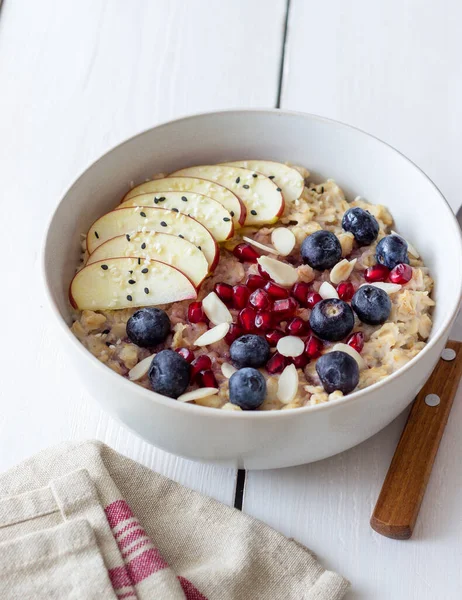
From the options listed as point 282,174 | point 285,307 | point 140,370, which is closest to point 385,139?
point 282,174

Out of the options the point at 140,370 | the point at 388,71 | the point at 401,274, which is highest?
the point at 388,71

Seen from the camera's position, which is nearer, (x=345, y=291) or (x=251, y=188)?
(x=345, y=291)

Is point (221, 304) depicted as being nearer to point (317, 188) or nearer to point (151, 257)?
point (151, 257)

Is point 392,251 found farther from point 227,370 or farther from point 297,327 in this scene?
point 227,370

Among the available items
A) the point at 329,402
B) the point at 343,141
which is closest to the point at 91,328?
the point at 329,402

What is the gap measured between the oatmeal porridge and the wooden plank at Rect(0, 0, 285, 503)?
308 millimetres

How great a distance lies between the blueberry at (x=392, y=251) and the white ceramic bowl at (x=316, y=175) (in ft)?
0.34

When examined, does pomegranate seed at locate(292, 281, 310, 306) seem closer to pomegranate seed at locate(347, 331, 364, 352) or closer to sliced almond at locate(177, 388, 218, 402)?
pomegranate seed at locate(347, 331, 364, 352)

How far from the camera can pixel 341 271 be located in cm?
221

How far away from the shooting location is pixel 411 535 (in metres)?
1.99

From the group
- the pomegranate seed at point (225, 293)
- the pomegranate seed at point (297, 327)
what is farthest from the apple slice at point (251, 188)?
the pomegranate seed at point (297, 327)

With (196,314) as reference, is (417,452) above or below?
below

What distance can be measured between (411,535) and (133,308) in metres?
0.93

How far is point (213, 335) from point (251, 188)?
22.1 inches
